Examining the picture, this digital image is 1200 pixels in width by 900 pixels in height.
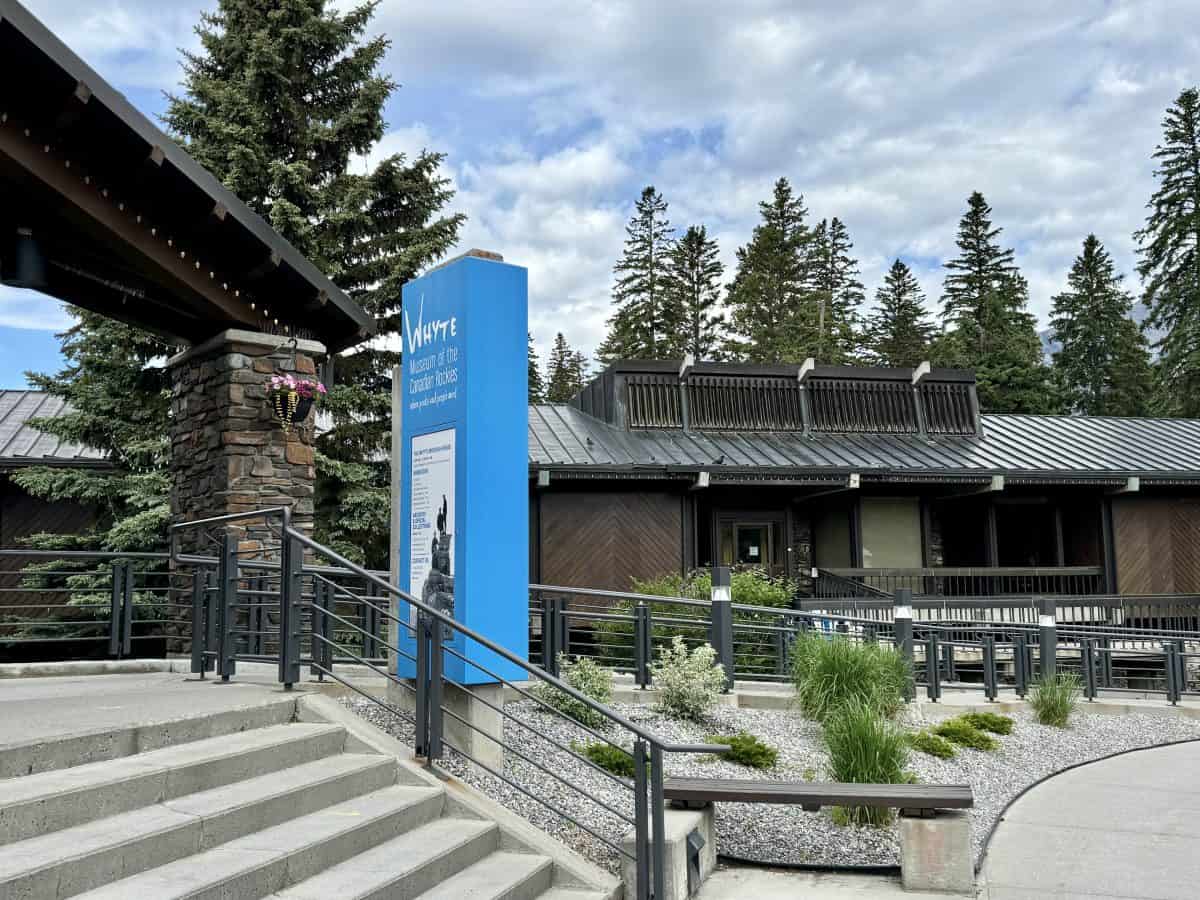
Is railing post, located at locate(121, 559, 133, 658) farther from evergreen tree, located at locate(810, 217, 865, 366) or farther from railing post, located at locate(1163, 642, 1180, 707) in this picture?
evergreen tree, located at locate(810, 217, 865, 366)

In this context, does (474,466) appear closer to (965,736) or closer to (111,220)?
(111,220)

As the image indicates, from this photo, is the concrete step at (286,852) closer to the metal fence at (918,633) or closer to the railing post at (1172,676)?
the metal fence at (918,633)

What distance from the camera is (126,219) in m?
9.41

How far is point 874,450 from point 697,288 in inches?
1006

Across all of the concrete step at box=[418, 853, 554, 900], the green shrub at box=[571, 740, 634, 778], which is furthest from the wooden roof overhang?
the concrete step at box=[418, 853, 554, 900]

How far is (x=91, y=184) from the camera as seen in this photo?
9.08 m

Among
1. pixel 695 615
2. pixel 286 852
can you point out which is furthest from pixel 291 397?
pixel 695 615

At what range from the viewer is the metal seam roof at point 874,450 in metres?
19.5

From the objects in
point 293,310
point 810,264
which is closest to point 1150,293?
point 810,264

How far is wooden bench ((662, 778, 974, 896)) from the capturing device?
229 inches

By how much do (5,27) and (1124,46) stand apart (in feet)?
43.7

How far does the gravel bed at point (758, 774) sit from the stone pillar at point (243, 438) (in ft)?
12.1

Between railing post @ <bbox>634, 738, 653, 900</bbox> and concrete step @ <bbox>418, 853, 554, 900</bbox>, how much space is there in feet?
1.69

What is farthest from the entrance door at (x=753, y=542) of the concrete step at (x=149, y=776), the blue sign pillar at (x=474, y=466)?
Answer: the concrete step at (x=149, y=776)
